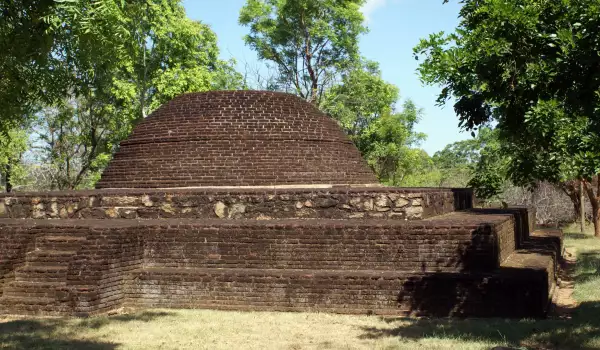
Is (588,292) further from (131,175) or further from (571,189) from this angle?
(571,189)

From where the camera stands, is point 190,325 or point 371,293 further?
point 371,293

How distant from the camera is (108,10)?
5.04 m

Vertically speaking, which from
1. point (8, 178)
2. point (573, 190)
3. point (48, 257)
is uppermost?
point (8, 178)

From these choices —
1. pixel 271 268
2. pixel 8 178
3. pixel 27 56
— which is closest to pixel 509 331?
pixel 271 268

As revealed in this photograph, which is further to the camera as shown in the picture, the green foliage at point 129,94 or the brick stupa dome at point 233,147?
the green foliage at point 129,94

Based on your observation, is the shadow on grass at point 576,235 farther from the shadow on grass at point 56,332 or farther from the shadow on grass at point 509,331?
the shadow on grass at point 56,332

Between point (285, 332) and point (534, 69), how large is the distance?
358cm

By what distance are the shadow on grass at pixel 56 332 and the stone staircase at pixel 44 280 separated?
0.34 metres

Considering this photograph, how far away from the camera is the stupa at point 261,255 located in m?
7.40

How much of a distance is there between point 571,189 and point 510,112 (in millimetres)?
15832

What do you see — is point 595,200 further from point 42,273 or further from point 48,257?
point 42,273

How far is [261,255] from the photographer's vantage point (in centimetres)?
796

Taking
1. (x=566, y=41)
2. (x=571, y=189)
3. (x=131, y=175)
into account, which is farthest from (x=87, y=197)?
(x=571, y=189)

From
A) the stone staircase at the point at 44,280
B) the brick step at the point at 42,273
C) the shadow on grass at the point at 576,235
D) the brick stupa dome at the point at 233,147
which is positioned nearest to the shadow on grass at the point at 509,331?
the stone staircase at the point at 44,280
